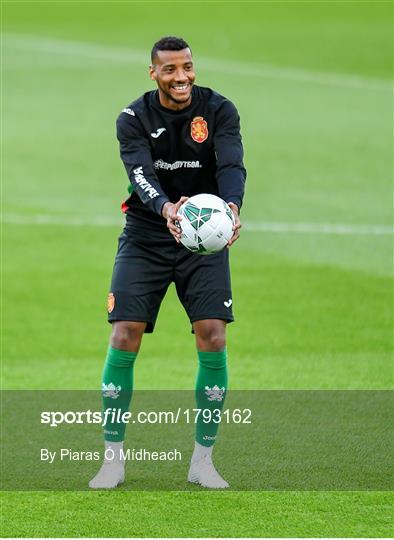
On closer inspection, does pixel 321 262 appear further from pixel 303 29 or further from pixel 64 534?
pixel 303 29

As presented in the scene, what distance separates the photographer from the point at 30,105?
88.6 feet

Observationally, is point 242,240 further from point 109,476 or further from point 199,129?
point 109,476

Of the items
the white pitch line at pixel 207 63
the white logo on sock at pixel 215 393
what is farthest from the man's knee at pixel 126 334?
the white pitch line at pixel 207 63

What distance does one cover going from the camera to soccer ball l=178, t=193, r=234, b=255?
25.8 feet

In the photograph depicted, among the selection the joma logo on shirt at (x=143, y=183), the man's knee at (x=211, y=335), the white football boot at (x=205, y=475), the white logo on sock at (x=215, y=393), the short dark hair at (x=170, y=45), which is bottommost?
the white football boot at (x=205, y=475)

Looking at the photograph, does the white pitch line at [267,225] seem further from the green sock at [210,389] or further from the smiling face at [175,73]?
the smiling face at [175,73]

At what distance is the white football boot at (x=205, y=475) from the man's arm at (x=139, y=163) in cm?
158

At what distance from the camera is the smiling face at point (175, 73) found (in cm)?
827

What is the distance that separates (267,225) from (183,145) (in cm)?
989

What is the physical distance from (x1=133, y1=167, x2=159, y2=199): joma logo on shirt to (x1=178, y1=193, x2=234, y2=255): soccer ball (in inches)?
10.1

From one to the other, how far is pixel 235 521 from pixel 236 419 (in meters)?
2.53

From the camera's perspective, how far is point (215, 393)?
27.9 ft

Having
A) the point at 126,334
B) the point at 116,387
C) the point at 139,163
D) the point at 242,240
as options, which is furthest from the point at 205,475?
the point at 242,240

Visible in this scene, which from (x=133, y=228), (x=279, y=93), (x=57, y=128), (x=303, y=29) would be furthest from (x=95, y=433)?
(x=303, y=29)
